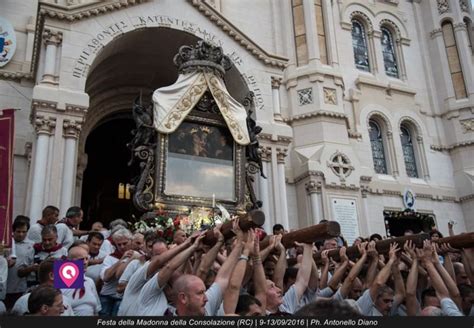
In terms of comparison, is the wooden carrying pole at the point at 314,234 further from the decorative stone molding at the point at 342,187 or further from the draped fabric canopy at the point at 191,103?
the decorative stone molding at the point at 342,187

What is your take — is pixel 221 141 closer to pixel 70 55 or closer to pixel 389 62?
pixel 70 55

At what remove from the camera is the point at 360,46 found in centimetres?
2136

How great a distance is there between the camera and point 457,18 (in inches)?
877

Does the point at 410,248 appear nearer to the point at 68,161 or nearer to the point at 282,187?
the point at 282,187

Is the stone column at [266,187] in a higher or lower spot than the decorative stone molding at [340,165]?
lower

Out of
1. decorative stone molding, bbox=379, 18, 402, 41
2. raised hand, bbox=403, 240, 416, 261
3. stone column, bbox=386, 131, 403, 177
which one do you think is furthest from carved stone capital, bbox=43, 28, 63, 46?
decorative stone molding, bbox=379, 18, 402, 41

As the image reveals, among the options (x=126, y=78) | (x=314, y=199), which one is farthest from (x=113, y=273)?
(x=126, y=78)

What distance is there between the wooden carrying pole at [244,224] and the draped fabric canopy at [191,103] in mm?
6717

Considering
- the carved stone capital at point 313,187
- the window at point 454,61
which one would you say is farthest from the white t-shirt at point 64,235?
the window at point 454,61

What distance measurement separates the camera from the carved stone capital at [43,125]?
10.7 metres

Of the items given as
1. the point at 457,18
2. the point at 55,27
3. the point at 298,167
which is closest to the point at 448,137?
the point at 457,18

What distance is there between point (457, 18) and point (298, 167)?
42.2ft

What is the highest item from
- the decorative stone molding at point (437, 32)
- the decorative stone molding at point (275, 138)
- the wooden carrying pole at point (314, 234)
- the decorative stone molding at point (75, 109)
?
the decorative stone molding at point (437, 32)

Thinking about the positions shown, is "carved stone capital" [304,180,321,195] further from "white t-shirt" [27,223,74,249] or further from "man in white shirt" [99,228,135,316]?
"man in white shirt" [99,228,135,316]
